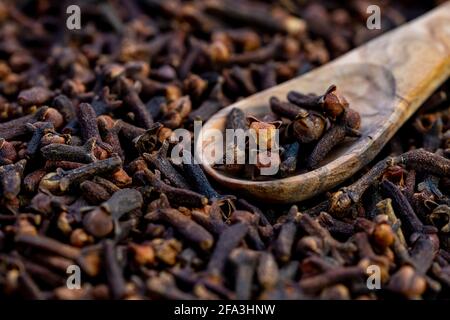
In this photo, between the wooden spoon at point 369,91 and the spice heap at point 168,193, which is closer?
the spice heap at point 168,193

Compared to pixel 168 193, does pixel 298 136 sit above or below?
above

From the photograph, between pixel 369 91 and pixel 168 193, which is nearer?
pixel 168 193

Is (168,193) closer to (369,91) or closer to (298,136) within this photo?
(298,136)

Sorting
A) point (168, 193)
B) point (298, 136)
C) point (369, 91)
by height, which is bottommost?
point (168, 193)

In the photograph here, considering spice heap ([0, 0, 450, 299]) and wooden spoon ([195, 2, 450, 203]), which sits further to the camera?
wooden spoon ([195, 2, 450, 203])

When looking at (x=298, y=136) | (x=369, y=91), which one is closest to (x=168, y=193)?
(x=298, y=136)
